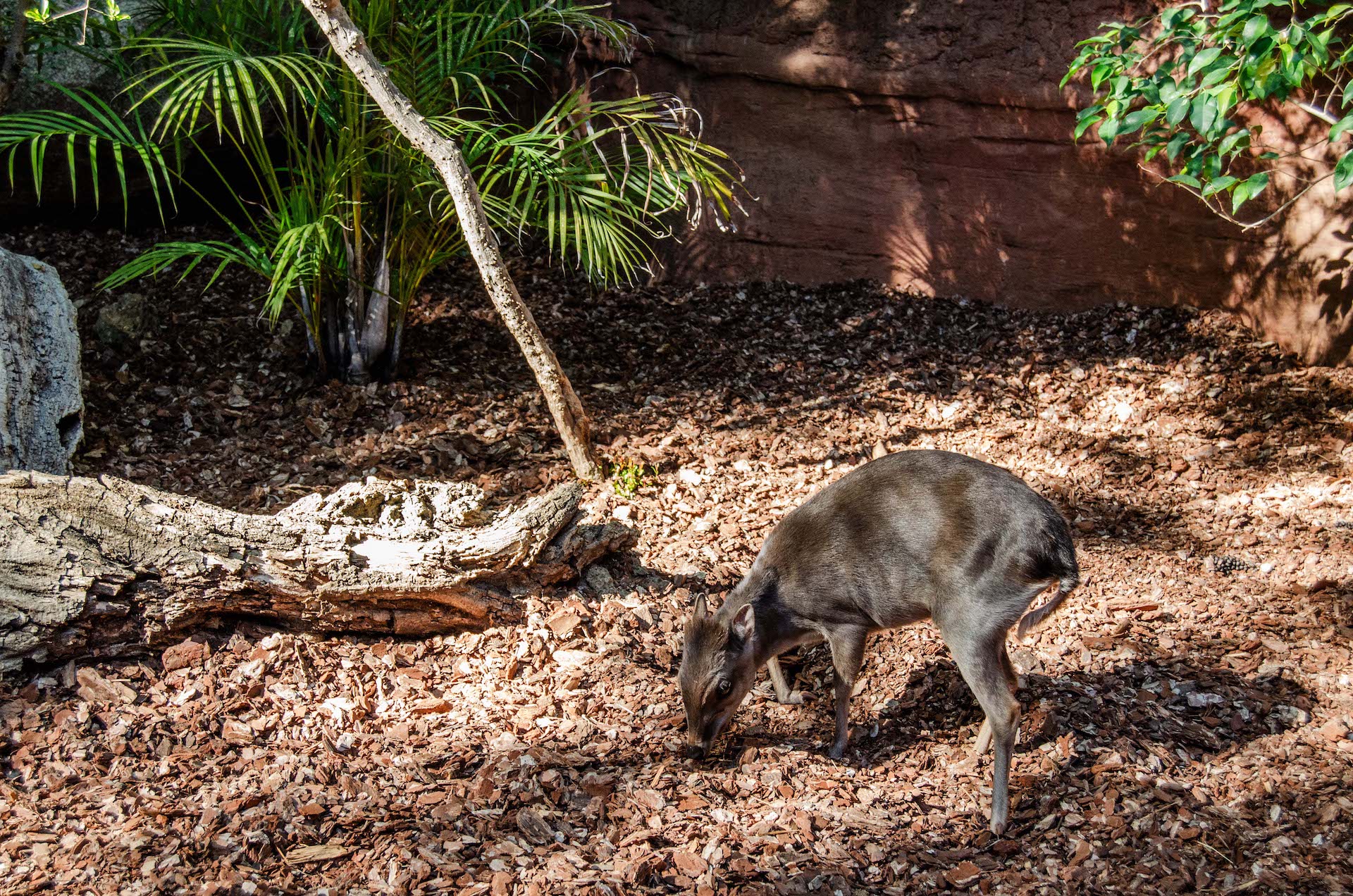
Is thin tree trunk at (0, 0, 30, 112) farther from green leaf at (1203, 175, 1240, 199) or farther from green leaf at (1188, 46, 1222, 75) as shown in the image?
green leaf at (1203, 175, 1240, 199)

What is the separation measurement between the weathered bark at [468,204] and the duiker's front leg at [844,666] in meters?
1.79

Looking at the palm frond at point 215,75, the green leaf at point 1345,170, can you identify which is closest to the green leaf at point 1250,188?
the green leaf at point 1345,170

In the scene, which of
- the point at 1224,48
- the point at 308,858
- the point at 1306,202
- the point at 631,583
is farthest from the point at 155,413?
the point at 1306,202

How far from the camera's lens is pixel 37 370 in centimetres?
511

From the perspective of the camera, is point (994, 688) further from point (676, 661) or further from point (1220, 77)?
point (1220, 77)

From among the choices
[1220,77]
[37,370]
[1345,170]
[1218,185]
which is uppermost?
[1220,77]

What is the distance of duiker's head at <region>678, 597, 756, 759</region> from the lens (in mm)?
4035

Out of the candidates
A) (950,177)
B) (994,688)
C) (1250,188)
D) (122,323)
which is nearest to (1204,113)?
(1250,188)

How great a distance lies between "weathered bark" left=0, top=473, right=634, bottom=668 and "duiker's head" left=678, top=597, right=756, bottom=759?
731 millimetres

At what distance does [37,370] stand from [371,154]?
193 cm

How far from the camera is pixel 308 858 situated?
340 centimetres

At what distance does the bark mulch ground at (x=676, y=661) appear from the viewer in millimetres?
3469

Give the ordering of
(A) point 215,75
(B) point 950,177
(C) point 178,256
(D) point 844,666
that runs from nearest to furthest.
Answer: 1. (D) point 844,666
2. (A) point 215,75
3. (C) point 178,256
4. (B) point 950,177

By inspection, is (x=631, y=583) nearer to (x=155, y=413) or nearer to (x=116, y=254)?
(x=155, y=413)
